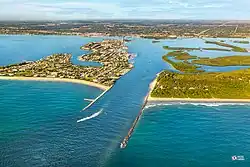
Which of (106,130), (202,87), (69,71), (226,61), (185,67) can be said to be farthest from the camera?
(226,61)

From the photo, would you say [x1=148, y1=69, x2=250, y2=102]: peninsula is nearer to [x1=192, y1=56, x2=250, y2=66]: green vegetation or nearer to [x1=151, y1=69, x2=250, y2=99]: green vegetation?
[x1=151, y1=69, x2=250, y2=99]: green vegetation

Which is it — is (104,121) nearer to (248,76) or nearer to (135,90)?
(135,90)

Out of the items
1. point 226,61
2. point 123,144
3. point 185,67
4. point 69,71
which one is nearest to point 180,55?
point 226,61

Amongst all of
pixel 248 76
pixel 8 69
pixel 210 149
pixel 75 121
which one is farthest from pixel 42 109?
pixel 248 76

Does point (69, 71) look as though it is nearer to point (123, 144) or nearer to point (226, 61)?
point (123, 144)

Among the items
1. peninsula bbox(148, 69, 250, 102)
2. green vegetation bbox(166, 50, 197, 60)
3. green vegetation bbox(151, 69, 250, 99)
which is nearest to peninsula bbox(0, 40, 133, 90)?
peninsula bbox(148, 69, 250, 102)
